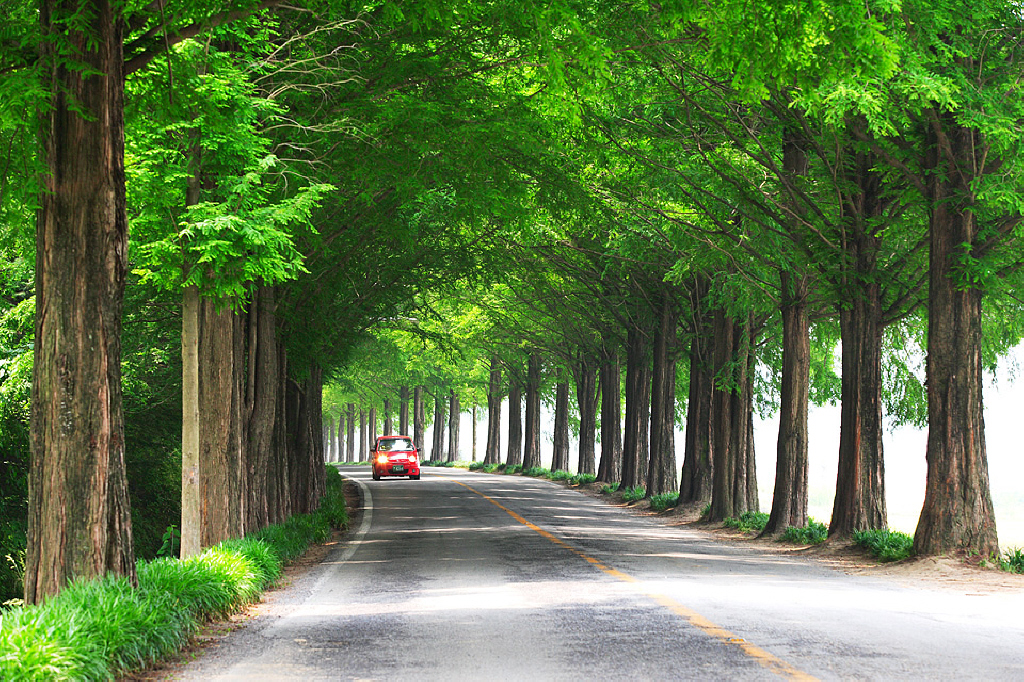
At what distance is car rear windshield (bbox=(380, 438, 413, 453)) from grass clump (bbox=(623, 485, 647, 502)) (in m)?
17.4

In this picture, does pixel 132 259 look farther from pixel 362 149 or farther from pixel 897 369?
pixel 897 369

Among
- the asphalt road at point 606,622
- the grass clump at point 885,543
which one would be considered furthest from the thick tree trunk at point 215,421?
the grass clump at point 885,543

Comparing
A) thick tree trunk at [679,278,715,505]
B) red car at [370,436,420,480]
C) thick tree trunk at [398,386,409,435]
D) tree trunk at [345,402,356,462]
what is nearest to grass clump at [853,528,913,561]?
thick tree trunk at [679,278,715,505]

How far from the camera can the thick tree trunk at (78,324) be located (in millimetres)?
8250

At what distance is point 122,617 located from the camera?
303 inches

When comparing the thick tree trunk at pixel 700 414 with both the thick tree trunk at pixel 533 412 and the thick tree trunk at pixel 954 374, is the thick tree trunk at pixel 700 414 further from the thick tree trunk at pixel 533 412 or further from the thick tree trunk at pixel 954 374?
the thick tree trunk at pixel 533 412

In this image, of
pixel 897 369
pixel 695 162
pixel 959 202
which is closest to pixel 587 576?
pixel 959 202

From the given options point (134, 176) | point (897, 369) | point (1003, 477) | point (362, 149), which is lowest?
point (1003, 477)

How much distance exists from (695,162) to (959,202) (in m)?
5.63

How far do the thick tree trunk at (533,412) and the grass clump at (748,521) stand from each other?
2812 cm

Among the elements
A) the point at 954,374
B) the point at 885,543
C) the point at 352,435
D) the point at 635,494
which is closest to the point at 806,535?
the point at 885,543

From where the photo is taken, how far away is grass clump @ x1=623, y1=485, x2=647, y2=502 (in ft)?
111

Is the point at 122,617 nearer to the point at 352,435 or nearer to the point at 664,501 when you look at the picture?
the point at 664,501

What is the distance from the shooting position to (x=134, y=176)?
1210 centimetres
